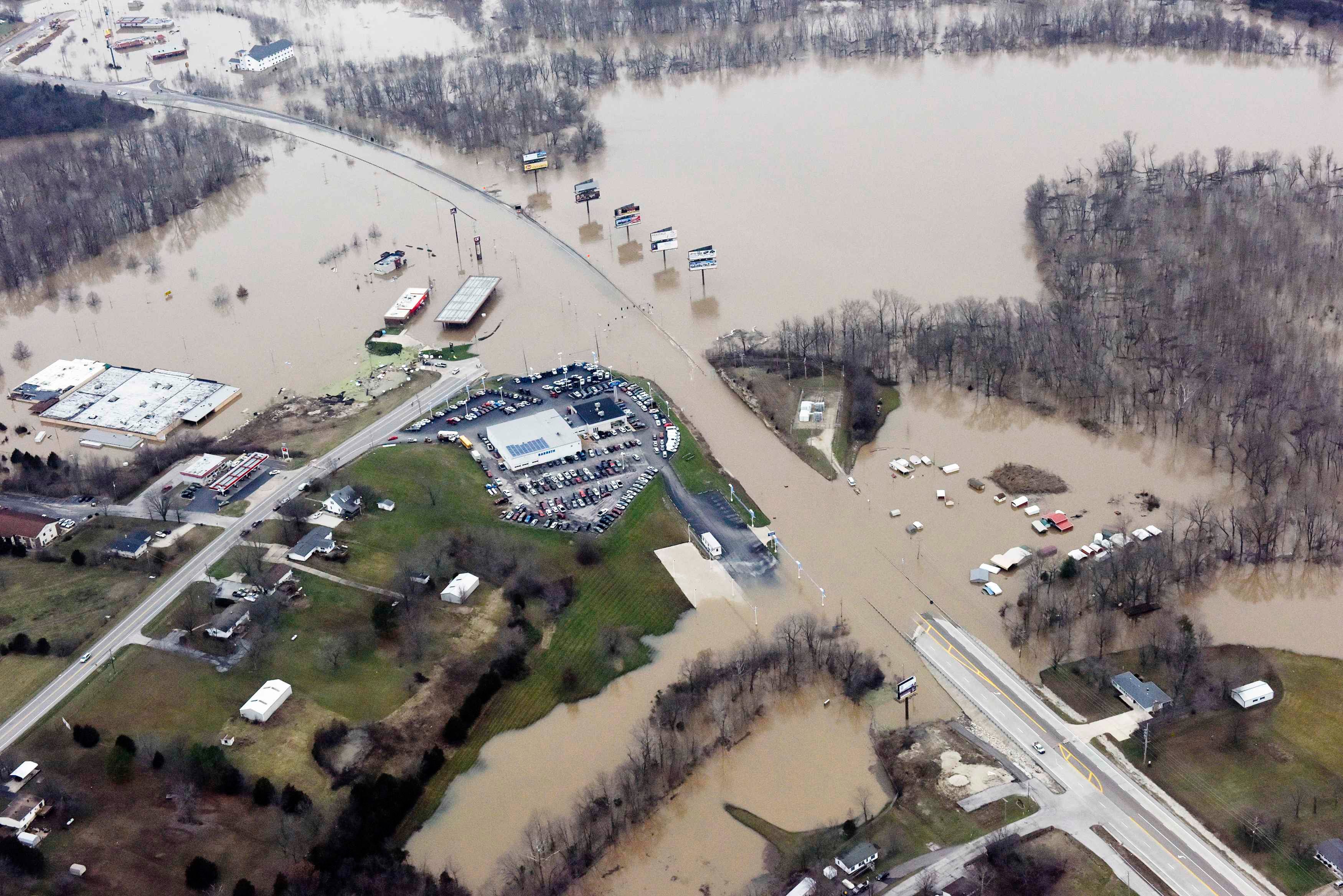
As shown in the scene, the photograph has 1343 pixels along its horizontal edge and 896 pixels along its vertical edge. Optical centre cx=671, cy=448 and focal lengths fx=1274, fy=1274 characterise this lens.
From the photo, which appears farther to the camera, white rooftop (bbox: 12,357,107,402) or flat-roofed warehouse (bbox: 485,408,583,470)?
white rooftop (bbox: 12,357,107,402)

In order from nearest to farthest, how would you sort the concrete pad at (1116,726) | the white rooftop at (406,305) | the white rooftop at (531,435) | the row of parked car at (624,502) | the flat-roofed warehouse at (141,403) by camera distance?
the concrete pad at (1116,726) → the row of parked car at (624,502) → the white rooftop at (531,435) → the flat-roofed warehouse at (141,403) → the white rooftop at (406,305)

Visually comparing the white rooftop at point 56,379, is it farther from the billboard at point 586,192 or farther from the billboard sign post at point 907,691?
the billboard sign post at point 907,691

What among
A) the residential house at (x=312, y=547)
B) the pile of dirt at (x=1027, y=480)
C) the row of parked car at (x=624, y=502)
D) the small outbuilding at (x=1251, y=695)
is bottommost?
the small outbuilding at (x=1251, y=695)

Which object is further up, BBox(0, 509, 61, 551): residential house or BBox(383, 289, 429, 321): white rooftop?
BBox(383, 289, 429, 321): white rooftop

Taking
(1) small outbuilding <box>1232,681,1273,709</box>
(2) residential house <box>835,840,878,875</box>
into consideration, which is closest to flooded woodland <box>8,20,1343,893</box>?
(2) residential house <box>835,840,878,875</box>

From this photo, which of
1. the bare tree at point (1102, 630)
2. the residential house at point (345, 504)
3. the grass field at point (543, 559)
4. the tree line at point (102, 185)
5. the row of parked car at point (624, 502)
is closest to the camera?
the grass field at point (543, 559)

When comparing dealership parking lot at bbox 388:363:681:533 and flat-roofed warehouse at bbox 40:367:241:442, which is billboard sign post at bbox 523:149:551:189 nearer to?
dealership parking lot at bbox 388:363:681:533

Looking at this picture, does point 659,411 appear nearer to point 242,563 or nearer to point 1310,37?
point 242,563

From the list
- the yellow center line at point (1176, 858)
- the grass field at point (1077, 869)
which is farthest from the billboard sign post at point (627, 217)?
the yellow center line at point (1176, 858)
